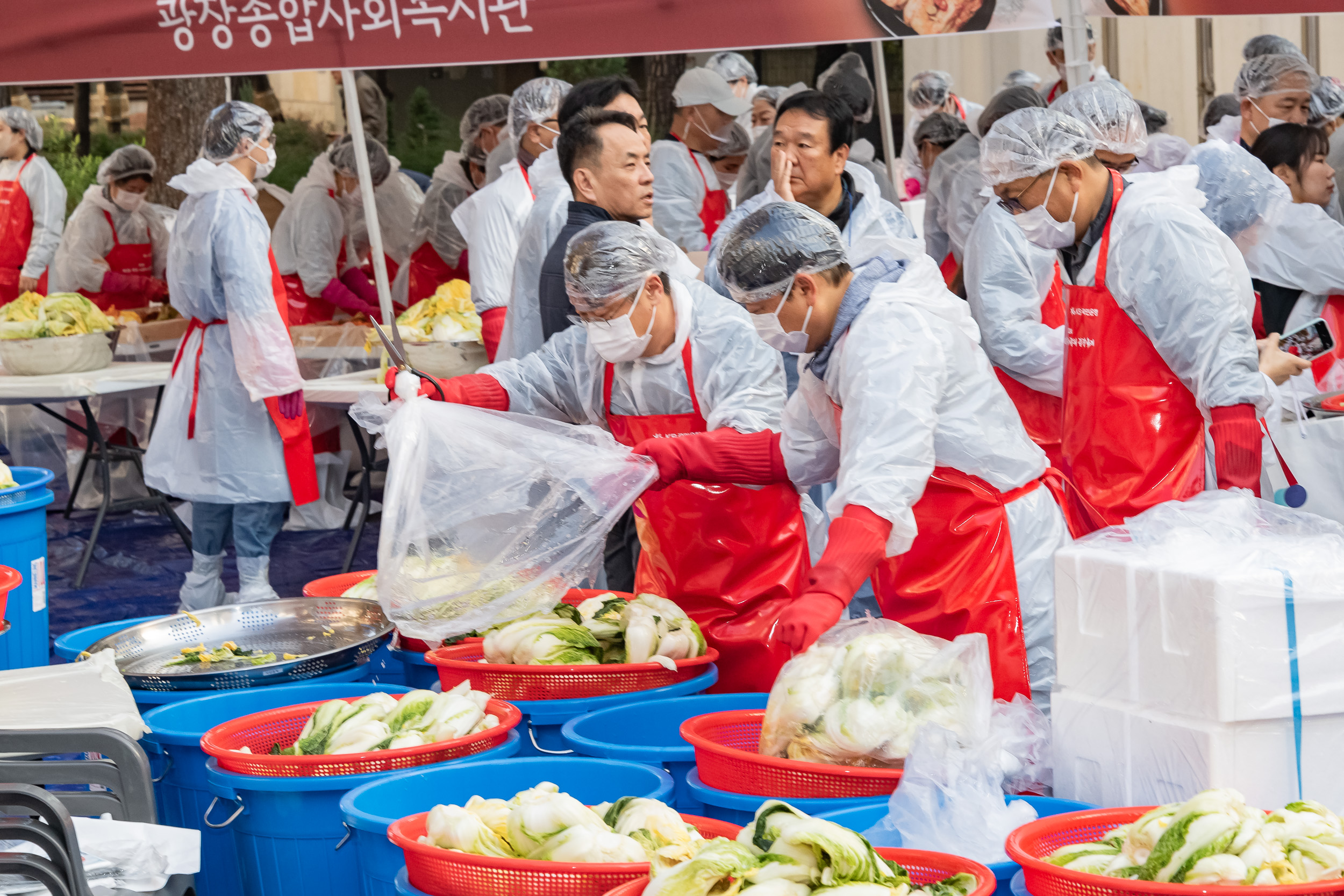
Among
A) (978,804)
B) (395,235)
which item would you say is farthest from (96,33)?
(395,235)

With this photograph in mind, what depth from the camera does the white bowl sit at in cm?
695

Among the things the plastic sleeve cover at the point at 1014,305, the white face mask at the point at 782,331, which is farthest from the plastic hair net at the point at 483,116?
the white face mask at the point at 782,331

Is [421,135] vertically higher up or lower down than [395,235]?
higher up

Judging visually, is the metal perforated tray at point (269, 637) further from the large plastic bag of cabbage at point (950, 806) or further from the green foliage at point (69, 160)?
the green foliage at point (69, 160)

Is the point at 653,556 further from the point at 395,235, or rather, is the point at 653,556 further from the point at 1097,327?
the point at 395,235

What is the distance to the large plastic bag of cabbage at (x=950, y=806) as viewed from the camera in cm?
190

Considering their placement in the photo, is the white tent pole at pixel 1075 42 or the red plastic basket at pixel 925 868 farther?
the white tent pole at pixel 1075 42

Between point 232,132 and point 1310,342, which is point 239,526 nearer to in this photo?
point 232,132

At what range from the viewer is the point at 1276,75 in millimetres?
6363

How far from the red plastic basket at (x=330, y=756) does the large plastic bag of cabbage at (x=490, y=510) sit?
41cm

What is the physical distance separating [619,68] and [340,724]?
15944 millimetres

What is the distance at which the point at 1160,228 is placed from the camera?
11.5 ft

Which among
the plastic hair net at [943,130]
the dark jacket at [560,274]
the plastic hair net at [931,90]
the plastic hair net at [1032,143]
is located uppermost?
the plastic hair net at [931,90]

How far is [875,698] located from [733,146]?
535 cm
